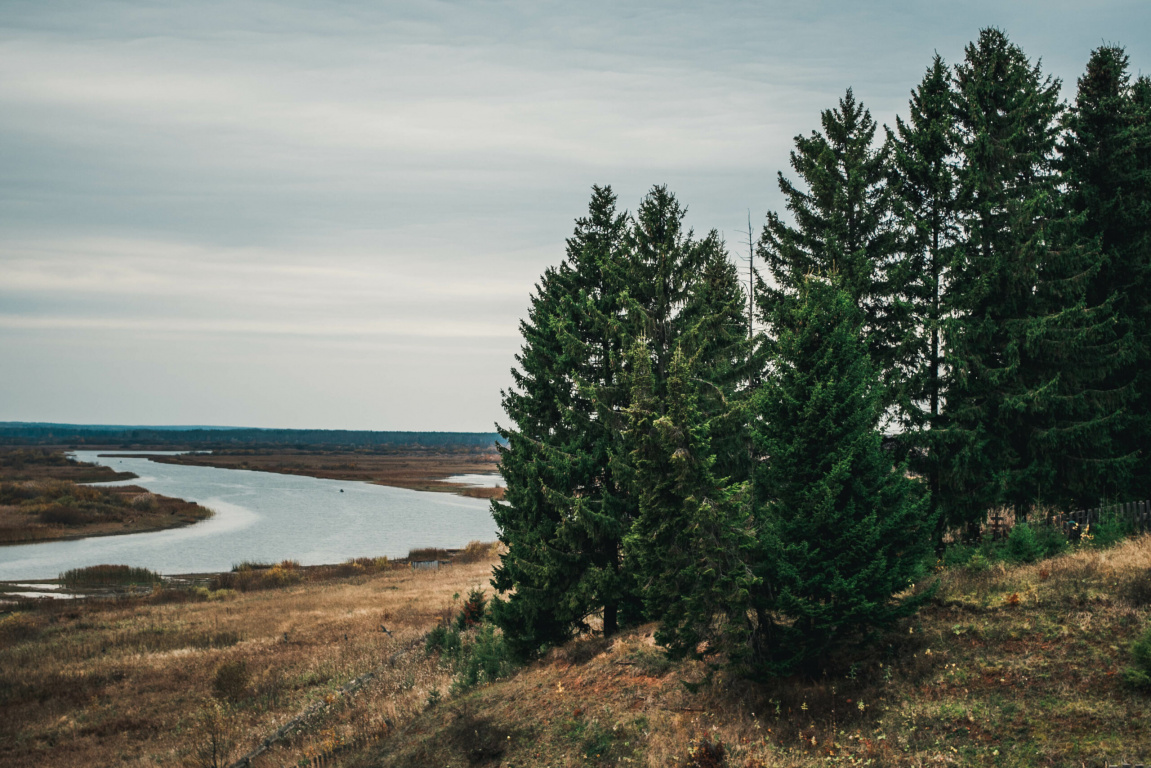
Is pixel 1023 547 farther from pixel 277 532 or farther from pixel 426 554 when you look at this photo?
pixel 277 532

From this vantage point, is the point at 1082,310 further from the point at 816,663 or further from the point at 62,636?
the point at 62,636

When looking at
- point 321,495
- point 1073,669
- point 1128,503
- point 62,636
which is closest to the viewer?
point 1073,669

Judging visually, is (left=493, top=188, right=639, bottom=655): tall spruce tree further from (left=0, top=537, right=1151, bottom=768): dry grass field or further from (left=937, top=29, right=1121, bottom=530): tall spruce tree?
(left=937, top=29, right=1121, bottom=530): tall spruce tree

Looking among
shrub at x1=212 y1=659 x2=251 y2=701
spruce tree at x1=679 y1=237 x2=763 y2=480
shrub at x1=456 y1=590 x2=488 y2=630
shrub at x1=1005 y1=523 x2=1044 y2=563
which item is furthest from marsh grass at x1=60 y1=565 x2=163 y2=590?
shrub at x1=1005 y1=523 x2=1044 y2=563

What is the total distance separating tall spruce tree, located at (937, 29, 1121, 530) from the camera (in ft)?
57.2

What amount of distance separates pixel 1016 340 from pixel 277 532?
6629 cm

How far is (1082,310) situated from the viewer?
669 inches

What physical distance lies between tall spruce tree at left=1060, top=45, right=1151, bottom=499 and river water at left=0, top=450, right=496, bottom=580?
50964 mm

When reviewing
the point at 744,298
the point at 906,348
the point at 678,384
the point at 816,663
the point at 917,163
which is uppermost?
the point at 917,163

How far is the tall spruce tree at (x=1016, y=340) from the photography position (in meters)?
17.4

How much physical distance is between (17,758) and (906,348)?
25035 millimetres

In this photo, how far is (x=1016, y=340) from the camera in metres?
17.5

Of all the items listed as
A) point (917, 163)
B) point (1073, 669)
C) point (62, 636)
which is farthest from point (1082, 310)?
point (62, 636)

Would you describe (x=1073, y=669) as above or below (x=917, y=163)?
below
